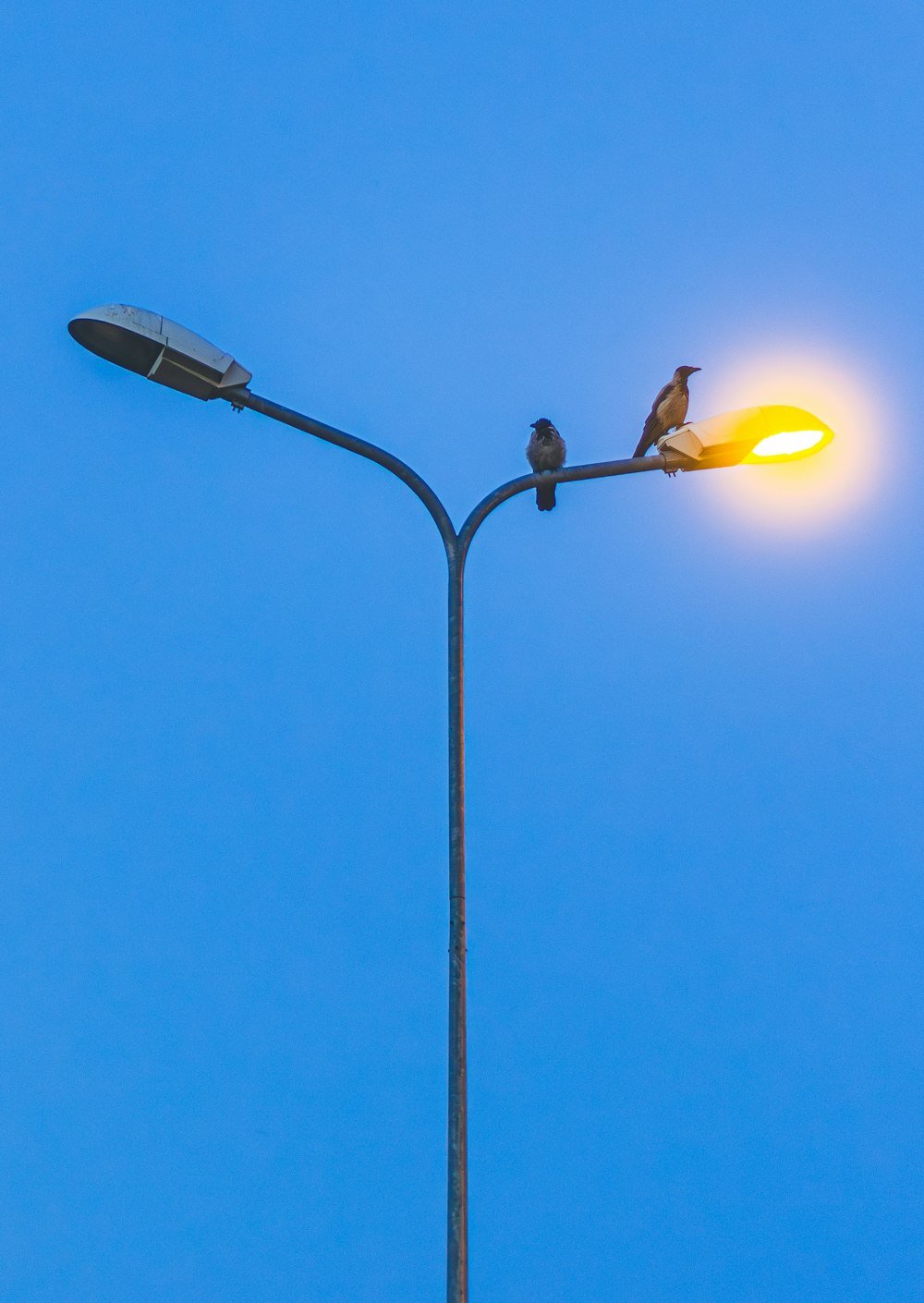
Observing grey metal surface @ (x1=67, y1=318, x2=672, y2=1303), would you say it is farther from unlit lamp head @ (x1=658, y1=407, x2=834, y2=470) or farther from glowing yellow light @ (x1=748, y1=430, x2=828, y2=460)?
glowing yellow light @ (x1=748, y1=430, x2=828, y2=460)

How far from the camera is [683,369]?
10711 mm

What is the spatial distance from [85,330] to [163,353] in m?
0.35

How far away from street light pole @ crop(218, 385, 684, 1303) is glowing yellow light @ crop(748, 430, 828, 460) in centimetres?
49

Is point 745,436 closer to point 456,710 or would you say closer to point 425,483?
point 425,483

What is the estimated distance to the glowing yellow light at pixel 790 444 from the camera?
625 centimetres

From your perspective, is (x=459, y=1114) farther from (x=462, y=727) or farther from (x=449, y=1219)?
(x=462, y=727)

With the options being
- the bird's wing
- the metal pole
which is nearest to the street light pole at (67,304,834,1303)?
the metal pole

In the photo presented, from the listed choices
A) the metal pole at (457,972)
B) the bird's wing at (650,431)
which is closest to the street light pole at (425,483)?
the metal pole at (457,972)

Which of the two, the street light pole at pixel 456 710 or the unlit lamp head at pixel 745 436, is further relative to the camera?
the unlit lamp head at pixel 745 436

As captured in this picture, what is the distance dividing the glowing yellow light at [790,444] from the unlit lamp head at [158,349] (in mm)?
2651

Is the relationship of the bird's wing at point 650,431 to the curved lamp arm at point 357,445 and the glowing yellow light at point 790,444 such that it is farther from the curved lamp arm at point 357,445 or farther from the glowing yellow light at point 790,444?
the curved lamp arm at point 357,445

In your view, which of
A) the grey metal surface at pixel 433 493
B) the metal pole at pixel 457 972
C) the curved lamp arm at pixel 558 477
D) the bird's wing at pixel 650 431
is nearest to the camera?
the metal pole at pixel 457 972

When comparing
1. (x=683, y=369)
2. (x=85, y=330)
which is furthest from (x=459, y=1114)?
(x=683, y=369)

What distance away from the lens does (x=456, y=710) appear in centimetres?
550
